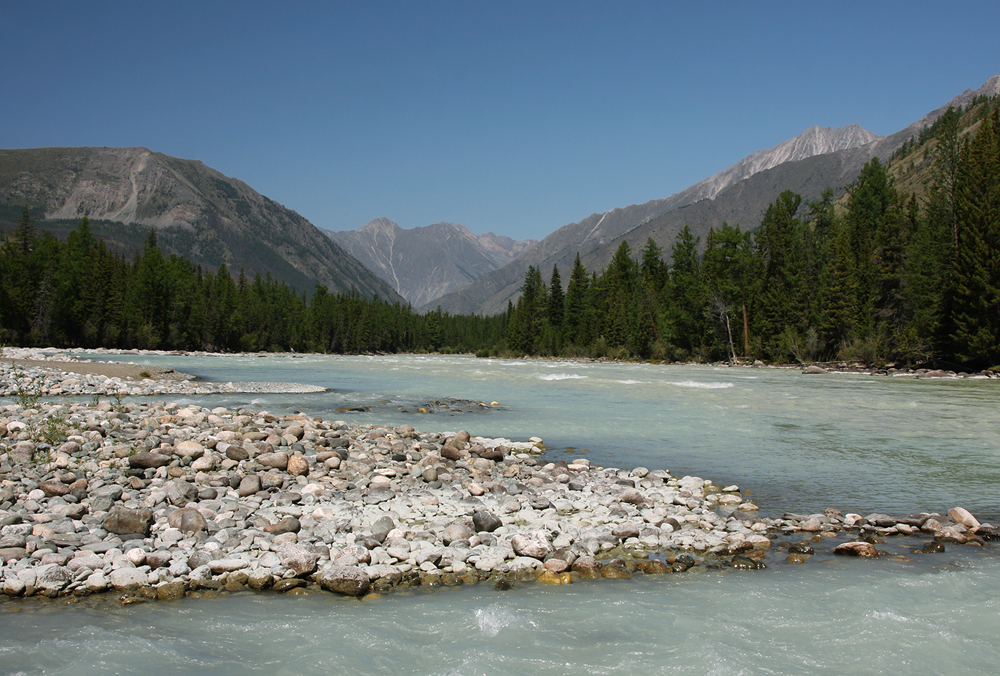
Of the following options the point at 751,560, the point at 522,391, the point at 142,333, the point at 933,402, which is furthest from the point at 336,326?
the point at 751,560

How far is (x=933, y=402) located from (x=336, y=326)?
352 ft

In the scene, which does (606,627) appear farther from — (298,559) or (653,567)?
(298,559)

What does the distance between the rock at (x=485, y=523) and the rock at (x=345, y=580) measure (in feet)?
5.82

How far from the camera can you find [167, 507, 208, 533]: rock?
21.0 ft

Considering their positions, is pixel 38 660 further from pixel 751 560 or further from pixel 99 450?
pixel 751 560

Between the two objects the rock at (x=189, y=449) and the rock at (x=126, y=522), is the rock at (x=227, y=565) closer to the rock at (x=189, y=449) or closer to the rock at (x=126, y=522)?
the rock at (x=126, y=522)

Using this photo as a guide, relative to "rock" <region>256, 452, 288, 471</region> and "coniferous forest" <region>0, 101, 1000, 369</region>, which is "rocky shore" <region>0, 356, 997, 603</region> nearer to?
"rock" <region>256, 452, 288, 471</region>

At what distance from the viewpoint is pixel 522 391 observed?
2778 centimetres

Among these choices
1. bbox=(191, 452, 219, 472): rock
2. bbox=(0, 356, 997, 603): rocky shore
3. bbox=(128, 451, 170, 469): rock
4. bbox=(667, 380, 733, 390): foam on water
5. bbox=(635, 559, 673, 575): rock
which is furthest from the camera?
bbox=(667, 380, 733, 390): foam on water

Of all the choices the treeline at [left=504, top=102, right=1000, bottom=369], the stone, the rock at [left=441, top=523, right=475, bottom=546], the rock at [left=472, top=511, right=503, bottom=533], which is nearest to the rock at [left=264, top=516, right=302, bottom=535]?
the rock at [left=441, top=523, right=475, bottom=546]

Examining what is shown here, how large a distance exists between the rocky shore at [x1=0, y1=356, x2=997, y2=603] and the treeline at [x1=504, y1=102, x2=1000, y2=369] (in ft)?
117

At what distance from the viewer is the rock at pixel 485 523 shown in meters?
Result: 6.97

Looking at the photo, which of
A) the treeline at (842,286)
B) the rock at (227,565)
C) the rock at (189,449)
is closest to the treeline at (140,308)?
the treeline at (842,286)

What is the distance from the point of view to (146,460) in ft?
27.2
